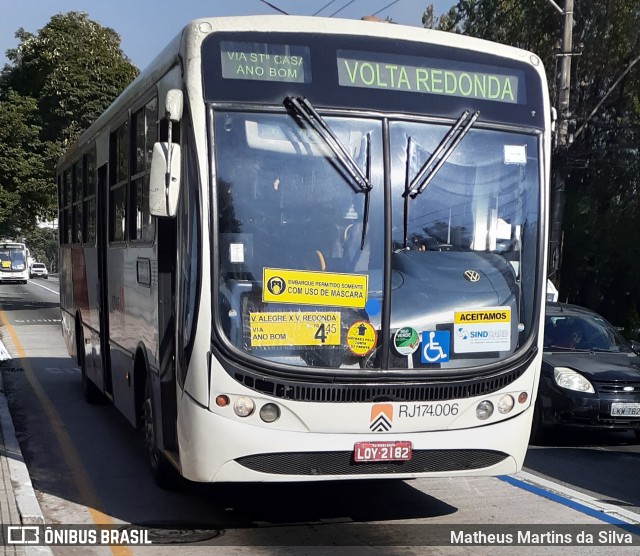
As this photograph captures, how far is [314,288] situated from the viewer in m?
6.56

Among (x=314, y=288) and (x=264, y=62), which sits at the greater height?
(x=264, y=62)

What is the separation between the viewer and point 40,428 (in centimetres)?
1128

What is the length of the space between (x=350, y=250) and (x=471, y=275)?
874mm

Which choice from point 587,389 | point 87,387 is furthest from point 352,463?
point 87,387

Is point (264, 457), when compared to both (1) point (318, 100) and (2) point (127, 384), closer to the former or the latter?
(1) point (318, 100)

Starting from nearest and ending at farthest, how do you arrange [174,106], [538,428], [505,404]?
[174,106]
[505,404]
[538,428]

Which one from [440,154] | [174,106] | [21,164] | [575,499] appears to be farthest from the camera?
[21,164]

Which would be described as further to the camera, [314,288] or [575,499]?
[575,499]

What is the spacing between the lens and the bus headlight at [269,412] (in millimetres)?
6445

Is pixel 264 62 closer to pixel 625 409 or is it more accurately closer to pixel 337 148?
pixel 337 148

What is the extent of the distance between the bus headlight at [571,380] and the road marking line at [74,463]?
4858 mm

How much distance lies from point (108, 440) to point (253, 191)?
480cm

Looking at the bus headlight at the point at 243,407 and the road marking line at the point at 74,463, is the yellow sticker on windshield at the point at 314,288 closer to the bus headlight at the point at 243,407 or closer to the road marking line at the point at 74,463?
the bus headlight at the point at 243,407

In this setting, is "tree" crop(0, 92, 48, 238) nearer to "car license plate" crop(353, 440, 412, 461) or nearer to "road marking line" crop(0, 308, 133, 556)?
"road marking line" crop(0, 308, 133, 556)
